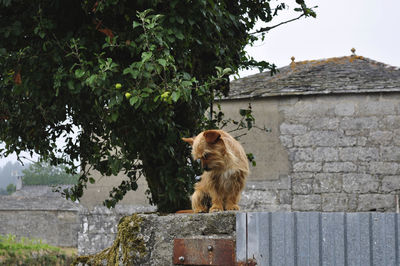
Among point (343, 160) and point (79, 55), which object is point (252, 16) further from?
point (343, 160)

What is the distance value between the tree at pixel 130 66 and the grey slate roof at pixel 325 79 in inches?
198

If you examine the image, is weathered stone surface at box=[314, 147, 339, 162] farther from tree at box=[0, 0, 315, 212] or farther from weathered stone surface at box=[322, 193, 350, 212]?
tree at box=[0, 0, 315, 212]

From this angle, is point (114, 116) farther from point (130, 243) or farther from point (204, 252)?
point (204, 252)

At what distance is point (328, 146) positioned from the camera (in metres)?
11.1

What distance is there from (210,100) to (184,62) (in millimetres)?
951

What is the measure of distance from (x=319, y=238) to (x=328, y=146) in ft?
26.8

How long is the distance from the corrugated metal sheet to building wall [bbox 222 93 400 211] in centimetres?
757

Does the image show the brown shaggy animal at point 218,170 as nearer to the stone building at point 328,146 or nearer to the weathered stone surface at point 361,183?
the stone building at point 328,146

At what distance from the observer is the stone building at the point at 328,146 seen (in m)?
10.8

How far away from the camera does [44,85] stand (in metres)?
5.79

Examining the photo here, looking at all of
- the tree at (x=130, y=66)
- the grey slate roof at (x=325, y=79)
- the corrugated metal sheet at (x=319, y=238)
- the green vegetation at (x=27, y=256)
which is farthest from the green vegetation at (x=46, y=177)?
the corrugated metal sheet at (x=319, y=238)

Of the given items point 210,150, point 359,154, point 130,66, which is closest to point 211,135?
point 210,150

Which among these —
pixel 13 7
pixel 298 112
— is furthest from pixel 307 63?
pixel 13 7

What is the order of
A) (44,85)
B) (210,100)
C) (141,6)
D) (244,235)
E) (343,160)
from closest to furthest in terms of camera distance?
(244,235) < (141,6) < (44,85) < (210,100) < (343,160)
